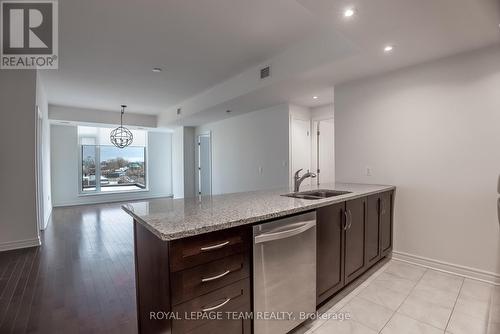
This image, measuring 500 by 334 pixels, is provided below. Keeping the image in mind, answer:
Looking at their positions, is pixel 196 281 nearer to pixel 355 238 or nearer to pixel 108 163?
pixel 355 238

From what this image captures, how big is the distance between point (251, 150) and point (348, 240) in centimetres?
371

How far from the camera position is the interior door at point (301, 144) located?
4.95 metres

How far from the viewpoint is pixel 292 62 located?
3.23 meters

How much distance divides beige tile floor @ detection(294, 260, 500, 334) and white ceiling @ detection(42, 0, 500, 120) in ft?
7.85

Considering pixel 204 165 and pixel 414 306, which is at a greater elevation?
pixel 204 165

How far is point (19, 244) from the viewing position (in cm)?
378

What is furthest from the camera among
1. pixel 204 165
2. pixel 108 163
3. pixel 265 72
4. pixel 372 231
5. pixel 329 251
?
pixel 108 163

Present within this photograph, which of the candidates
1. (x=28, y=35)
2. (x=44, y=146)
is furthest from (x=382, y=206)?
(x=44, y=146)

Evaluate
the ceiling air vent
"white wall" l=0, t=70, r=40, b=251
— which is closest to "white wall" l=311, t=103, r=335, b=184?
the ceiling air vent

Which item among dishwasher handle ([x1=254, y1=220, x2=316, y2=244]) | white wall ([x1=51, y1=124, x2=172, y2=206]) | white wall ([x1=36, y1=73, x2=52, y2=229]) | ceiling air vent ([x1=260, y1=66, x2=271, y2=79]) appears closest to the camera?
dishwasher handle ([x1=254, y1=220, x2=316, y2=244])

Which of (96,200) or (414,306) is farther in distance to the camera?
(96,200)

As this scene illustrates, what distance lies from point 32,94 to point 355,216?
192 inches

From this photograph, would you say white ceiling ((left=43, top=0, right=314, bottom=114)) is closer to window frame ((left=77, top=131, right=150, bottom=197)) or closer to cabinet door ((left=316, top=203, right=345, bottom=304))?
cabinet door ((left=316, top=203, right=345, bottom=304))

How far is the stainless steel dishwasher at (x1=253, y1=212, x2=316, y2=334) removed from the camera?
5.05 feet
